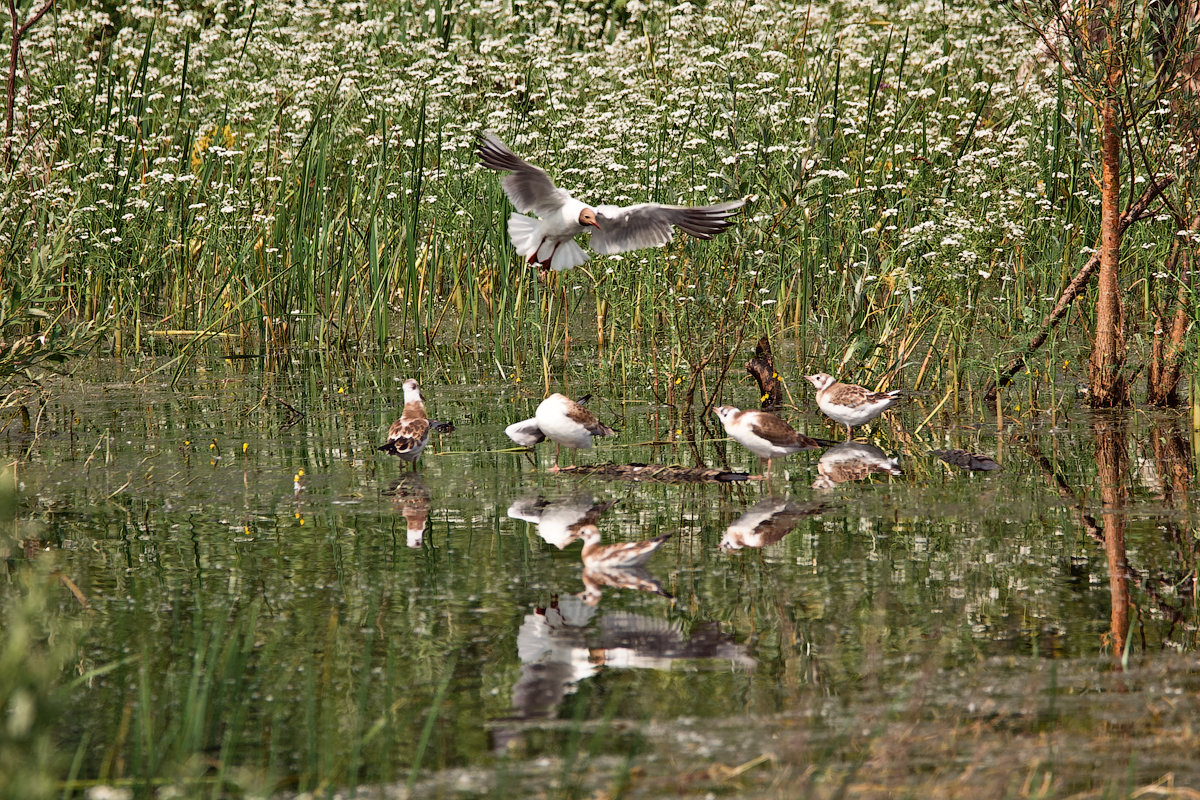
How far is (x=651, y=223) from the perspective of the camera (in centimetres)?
866

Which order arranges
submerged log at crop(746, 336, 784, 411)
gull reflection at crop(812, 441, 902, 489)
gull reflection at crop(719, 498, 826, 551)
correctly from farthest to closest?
submerged log at crop(746, 336, 784, 411), gull reflection at crop(812, 441, 902, 489), gull reflection at crop(719, 498, 826, 551)

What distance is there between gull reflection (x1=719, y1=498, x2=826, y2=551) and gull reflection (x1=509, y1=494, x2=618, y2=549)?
0.60m

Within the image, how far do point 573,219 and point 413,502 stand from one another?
280 cm

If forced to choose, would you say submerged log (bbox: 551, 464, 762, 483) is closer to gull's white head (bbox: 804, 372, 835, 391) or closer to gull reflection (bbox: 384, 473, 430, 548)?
gull reflection (bbox: 384, 473, 430, 548)

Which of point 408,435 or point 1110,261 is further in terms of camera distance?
point 1110,261

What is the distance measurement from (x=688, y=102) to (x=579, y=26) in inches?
170

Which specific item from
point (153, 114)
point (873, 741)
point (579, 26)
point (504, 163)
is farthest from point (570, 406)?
point (579, 26)

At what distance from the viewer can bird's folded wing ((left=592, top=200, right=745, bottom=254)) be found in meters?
8.27

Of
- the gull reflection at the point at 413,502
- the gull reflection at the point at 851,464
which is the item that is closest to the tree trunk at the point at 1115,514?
the gull reflection at the point at 851,464

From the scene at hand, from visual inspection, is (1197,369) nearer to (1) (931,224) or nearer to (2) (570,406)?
(1) (931,224)

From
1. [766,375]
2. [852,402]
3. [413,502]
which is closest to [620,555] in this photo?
[413,502]

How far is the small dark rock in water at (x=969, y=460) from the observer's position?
6844 mm

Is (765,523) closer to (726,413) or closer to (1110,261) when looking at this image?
(726,413)

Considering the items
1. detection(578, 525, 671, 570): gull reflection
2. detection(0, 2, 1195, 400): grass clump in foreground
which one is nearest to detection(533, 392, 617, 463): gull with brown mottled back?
detection(0, 2, 1195, 400): grass clump in foreground
